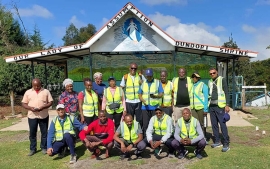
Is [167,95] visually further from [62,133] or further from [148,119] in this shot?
[62,133]

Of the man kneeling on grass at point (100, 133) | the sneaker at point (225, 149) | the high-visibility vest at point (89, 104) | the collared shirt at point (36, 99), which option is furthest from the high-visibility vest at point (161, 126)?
the collared shirt at point (36, 99)

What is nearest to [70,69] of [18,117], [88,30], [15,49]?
[18,117]

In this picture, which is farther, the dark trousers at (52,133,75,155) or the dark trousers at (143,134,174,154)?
the dark trousers at (52,133,75,155)

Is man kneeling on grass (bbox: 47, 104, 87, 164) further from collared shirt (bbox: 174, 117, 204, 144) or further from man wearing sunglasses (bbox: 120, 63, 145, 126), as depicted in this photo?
collared shirt (bbox: 174, 117, 204, 144)

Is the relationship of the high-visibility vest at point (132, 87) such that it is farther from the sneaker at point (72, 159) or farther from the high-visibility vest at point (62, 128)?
the sneaker at point (72, 159)

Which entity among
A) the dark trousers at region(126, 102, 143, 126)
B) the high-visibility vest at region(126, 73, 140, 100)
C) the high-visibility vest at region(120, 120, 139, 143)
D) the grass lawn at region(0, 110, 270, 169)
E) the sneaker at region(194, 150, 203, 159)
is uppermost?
the high-visibility vest at region(126, 73, 140, 100)

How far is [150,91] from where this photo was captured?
564 cm

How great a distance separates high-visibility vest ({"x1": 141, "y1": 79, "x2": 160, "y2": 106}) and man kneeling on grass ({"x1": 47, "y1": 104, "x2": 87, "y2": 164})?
56.7 inches

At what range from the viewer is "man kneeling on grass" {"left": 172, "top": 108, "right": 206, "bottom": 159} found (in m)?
5.04

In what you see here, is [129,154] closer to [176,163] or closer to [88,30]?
[176,163]

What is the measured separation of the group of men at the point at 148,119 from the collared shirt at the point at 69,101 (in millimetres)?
265

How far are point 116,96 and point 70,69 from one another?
25.7 ft

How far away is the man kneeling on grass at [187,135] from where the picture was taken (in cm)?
504

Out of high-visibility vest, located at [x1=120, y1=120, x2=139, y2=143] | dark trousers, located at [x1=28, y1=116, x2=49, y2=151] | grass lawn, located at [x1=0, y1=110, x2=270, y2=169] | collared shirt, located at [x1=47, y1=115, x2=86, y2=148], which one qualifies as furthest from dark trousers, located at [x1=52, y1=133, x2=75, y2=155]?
high-visibility vest, located at [x1=120, y1=120, x2=139, y2=143]
